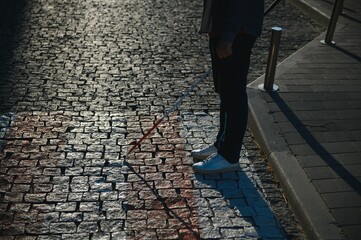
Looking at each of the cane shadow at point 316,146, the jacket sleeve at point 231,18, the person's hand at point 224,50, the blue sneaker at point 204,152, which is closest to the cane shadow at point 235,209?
the blue sneaker at point 204,152

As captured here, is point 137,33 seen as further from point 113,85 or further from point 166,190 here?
point 166,190

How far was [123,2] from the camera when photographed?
10.2 meters

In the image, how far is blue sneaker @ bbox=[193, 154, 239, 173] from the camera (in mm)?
4305

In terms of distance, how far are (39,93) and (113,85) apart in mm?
963

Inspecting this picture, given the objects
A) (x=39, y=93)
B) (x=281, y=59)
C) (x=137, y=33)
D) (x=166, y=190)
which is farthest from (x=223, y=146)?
(x=137, y=33)

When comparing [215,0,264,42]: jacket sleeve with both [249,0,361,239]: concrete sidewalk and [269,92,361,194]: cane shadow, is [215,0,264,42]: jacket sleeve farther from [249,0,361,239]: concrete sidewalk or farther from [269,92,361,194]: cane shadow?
[269,92,361,194]: cane shadow

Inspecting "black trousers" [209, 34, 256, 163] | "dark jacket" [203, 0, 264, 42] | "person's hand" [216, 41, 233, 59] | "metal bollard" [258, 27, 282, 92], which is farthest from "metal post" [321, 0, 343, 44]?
"person's hand" [216, 41, 233, 59]

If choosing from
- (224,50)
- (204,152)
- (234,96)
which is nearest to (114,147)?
(204,152)

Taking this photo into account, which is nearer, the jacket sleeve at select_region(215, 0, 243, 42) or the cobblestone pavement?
the jacket sleeve at select_region(215, 0, 243, 42)

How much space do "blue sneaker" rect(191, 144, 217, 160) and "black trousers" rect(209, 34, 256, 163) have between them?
5.3 inches

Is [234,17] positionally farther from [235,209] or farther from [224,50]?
[235,209]

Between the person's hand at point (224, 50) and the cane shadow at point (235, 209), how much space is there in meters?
1.22

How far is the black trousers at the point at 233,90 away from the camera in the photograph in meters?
3.81

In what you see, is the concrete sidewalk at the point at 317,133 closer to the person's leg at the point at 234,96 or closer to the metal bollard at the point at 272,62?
the metal bollard at the point at 272,62
